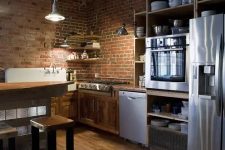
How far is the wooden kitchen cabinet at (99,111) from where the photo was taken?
4.54 metres

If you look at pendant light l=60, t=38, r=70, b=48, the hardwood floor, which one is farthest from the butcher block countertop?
pendant light l=60, t=38, r=70, b=48

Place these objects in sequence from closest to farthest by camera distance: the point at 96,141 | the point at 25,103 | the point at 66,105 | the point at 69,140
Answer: the point at 69,140 → the point at 25,103 → the point at 96,141 → the point at 66,105

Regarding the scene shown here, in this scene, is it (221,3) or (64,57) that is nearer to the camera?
(221,3)

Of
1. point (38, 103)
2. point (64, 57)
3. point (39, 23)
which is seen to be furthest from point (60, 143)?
point (39, 23)

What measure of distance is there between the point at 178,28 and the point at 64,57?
292 cm

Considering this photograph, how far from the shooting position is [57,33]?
5.61m

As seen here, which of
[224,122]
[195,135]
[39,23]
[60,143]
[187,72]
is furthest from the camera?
[39,23]

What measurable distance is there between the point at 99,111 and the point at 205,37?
102 inches

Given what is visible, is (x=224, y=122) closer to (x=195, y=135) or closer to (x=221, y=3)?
(x=195, y=135)

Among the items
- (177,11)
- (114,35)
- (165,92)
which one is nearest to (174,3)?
(177,11)

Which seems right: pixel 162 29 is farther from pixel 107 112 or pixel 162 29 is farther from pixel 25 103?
pixel 25 103

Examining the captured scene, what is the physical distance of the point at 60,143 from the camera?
4.24 meters

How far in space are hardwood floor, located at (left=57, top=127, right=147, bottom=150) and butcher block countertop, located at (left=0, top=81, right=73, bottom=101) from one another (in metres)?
0.97

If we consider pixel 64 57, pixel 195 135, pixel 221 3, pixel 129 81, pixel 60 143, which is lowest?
pixel 60 143
